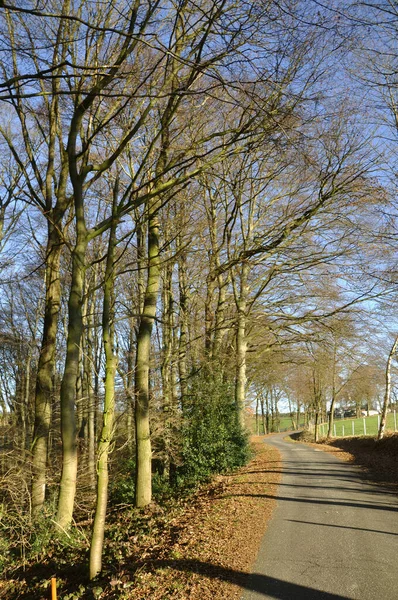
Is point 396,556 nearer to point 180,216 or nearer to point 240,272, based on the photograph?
point 180,216

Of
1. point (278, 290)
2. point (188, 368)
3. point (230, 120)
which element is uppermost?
point (230, 120)

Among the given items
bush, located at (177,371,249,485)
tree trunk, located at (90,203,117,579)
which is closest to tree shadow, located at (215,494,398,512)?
bush, located at (177,371,249,485)

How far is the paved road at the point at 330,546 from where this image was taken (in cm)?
572

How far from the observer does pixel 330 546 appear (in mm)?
7359

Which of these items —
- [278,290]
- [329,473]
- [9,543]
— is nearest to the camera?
[9,543]

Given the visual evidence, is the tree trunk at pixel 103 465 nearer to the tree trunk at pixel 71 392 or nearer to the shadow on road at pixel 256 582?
the shadow on road at pixel 256 582

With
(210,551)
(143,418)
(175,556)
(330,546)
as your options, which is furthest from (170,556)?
(143,418)

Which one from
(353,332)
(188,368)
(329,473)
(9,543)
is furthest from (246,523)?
(353,332)

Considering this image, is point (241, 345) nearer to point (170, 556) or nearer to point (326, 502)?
point (326, 502)

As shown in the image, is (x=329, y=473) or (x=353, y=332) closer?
(x=329, y=473)

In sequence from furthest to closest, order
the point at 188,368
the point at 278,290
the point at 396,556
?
the point at 278,290
the point at 188,368
the point at 396,556

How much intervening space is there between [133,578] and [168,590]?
29.9 inches

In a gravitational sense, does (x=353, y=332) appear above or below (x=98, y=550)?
above

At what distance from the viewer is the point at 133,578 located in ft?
21.1
